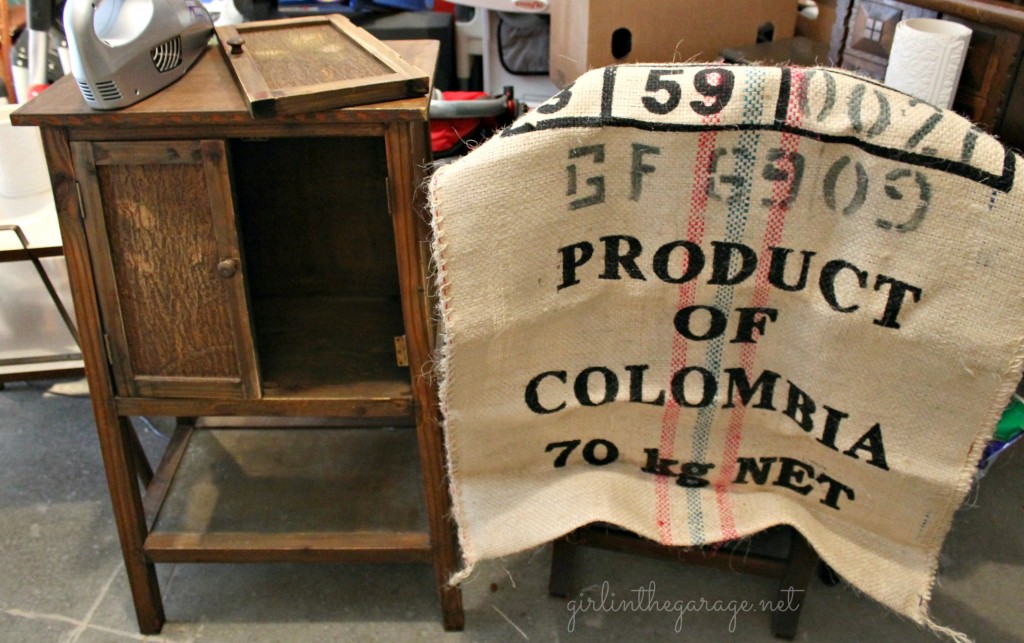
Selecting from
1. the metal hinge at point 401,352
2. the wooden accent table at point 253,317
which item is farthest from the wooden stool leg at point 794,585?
the metal hinge at point 401,352

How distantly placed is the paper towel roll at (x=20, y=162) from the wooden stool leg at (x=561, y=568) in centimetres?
130

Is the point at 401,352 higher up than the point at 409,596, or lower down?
higher up

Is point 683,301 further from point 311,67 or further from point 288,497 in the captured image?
point 288,497

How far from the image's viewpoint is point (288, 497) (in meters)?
1.73

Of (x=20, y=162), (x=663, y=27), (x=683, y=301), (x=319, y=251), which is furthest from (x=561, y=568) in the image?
(x=20, y=162)

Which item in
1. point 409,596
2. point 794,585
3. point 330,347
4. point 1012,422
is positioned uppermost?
point 330,347

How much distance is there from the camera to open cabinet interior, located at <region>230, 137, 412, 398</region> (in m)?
1.50

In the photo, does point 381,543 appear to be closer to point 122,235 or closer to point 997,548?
point 122,235

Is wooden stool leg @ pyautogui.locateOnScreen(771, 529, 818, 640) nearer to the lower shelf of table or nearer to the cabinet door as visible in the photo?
the lower shelf of table

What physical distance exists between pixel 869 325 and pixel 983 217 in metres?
0.18

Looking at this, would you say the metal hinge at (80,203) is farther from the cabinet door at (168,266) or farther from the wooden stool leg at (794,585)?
the wooden stool leg at (794,585)

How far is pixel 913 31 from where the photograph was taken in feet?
4.54

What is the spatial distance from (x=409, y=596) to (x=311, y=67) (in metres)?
0.93

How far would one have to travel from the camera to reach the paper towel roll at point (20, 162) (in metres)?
1.85
